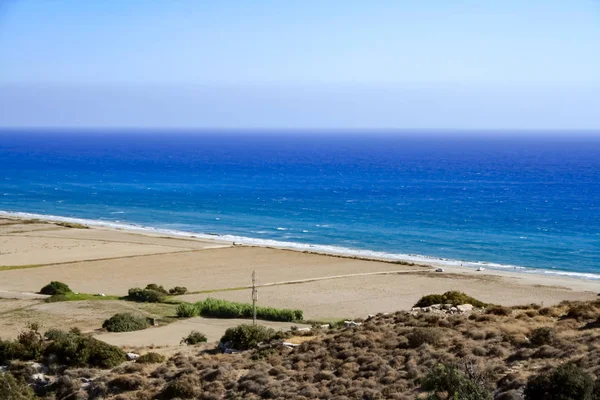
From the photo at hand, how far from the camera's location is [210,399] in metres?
20.2

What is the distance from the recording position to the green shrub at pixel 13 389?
20.2m

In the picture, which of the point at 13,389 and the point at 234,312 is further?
the point at 234,312

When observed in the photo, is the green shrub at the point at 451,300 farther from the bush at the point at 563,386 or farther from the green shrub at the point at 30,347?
the green shrub at the point at 30,347

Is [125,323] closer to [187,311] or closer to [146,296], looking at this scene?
[187,311]

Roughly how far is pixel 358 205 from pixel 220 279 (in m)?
49.0

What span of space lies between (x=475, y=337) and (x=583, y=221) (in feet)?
209

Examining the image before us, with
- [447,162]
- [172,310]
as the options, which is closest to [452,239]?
[172,310]

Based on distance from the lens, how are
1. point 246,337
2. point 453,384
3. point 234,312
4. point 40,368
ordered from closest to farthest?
point 453,384 < point 40,368 < point 246,337 < point 234,312

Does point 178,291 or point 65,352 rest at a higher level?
point 65,352

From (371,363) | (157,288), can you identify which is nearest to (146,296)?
(157,288)

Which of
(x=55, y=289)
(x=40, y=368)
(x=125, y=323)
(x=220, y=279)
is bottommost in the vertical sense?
(x=220, y=279)

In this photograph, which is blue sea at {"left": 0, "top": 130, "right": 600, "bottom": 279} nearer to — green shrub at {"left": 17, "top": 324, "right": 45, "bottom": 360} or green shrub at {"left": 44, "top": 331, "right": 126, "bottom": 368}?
green shrub at {"left": 44, "top": 331, "right": 126, "bottom": 368}

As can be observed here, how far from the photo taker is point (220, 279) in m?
50.8

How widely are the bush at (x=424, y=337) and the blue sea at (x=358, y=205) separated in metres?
36.0
